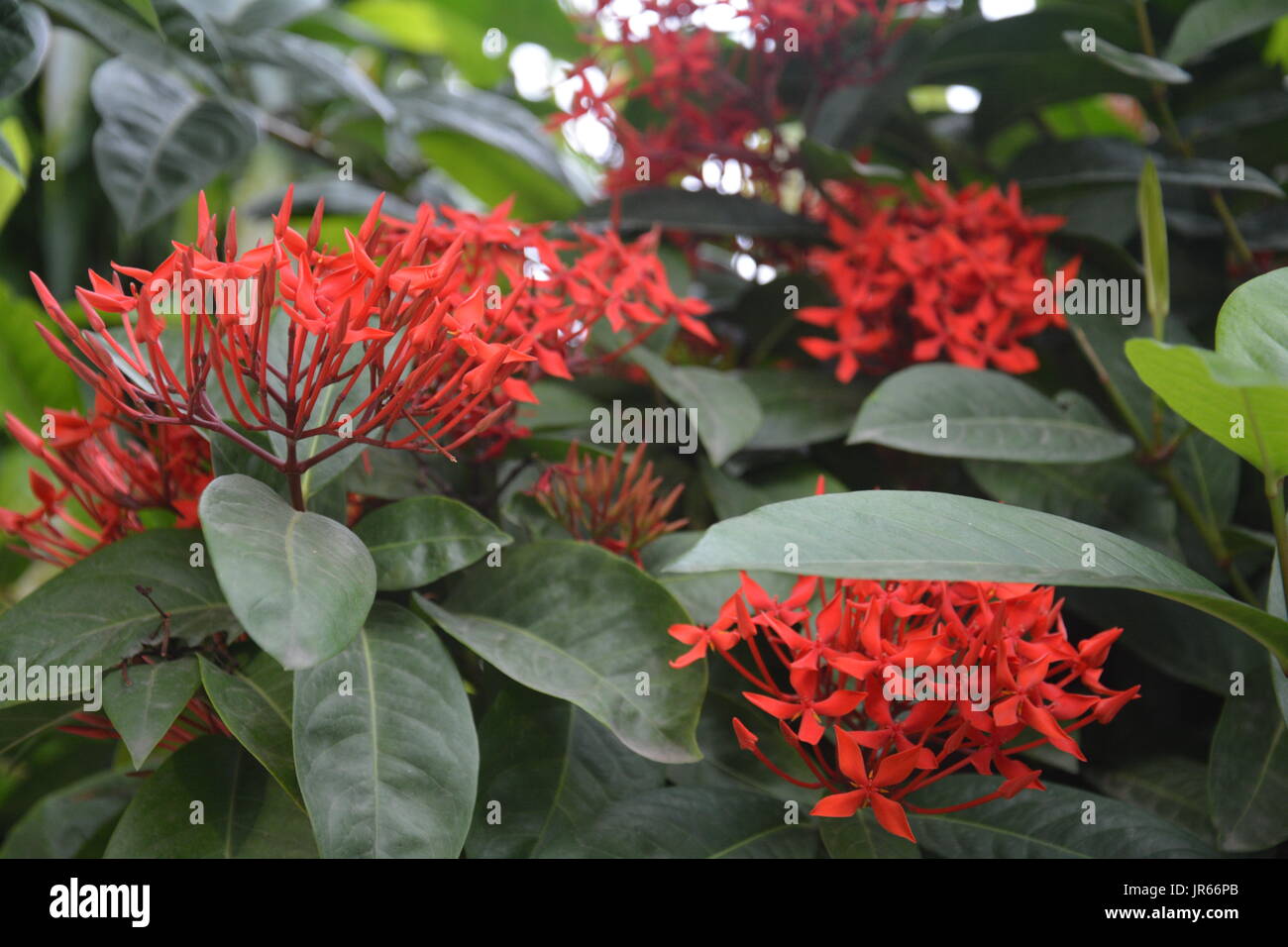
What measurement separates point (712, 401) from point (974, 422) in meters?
0.20

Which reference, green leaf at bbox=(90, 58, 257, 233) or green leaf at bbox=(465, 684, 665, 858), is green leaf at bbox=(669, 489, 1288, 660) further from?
green leaf at bbox=(90, 58, 257, 233)

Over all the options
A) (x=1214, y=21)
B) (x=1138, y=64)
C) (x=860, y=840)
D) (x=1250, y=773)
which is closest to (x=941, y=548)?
(x=860, y=840)

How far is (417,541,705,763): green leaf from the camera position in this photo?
56cm

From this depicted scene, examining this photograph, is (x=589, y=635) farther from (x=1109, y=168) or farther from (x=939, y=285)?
(x=1109, y=168)

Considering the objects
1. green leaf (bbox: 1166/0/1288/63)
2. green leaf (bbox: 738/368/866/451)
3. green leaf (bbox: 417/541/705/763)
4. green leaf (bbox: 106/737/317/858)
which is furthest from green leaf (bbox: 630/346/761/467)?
green leaf (bbox: 1166/0/1288/63)

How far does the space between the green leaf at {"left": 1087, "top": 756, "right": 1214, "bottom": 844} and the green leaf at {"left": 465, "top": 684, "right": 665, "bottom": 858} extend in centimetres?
33

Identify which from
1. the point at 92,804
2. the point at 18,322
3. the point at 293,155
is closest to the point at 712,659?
the point at 92,804

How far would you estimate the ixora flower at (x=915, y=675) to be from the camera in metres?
0.52

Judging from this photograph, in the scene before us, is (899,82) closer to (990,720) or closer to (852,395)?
(852,395)

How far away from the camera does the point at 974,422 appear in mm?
754

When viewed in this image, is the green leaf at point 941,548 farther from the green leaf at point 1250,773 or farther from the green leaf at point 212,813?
the green leaf at point 212,813

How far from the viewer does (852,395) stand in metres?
0.90

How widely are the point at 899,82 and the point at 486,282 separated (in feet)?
1.70

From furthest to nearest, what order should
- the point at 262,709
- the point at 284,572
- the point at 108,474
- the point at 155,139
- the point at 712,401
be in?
the point at 155,139 → the point at 712,401 → the point at 108,474 → the point at 262,709 → the point at 284,572
